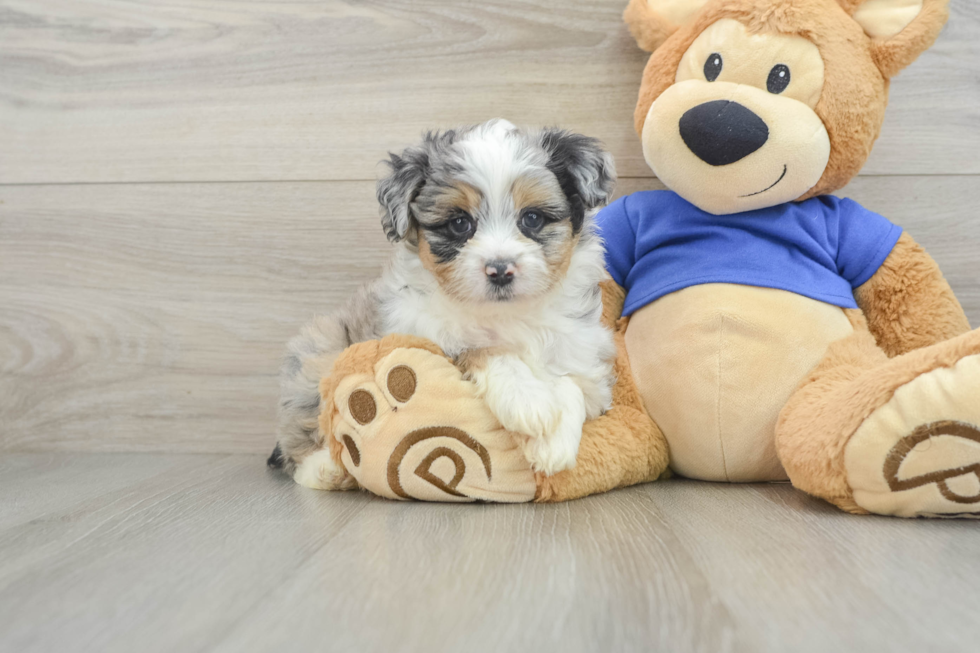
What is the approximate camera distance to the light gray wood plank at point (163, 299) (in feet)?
7.07

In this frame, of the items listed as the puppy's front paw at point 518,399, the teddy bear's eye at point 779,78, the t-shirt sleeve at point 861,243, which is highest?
the teddy bear's eye at point 779,78

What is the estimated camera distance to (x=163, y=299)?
2.20 meters

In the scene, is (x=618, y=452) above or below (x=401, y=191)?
below

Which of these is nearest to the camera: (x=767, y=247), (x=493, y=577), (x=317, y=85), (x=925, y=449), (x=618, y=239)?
(x=493, y=577)

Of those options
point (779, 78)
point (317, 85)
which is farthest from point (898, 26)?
point (317, 85)

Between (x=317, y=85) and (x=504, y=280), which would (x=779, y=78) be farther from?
(x=317, y=85)

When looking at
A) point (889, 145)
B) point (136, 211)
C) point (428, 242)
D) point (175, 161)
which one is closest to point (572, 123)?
point (428, 242)

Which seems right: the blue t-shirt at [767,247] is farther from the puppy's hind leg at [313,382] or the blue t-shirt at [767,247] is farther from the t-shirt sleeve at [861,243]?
the puppy's hind leg at [313,382]

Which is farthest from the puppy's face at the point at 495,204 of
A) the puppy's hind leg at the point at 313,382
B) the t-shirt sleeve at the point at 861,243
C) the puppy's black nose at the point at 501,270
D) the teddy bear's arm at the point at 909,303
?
the teddy bear's arm at the point at 909,303

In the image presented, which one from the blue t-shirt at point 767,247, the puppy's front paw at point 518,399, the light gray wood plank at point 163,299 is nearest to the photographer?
the puppy's front paw at point 518,399

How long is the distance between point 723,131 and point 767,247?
313 mm

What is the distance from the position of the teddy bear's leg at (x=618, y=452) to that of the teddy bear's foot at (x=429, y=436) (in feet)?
0.24

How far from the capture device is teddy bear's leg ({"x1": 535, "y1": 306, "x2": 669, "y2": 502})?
151cm

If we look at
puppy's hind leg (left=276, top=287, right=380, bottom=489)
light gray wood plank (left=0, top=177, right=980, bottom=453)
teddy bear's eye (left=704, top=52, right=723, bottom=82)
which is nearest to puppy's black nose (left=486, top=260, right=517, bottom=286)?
puppy's hind leg (left=276, top=287, right=380, bottom=489)
